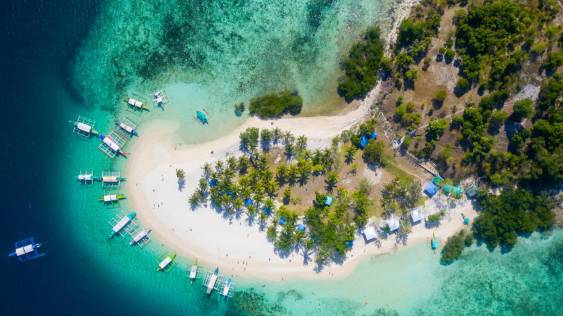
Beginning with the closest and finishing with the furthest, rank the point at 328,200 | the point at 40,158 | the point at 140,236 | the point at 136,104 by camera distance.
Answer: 1. the point at 328,200
2. the point at 136,104
3. the point at 40,158
4. the point at 140,236

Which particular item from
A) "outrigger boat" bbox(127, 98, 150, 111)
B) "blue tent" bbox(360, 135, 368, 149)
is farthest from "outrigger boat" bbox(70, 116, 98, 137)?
"blue tent" bbox(360, 135, 368, 149)

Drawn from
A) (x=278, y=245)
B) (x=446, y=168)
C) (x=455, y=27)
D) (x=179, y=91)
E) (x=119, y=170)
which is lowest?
(x=278, y=245)

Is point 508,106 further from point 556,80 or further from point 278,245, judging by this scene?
point 278,245

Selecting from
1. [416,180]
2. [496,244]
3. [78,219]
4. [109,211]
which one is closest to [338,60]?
[416,180]

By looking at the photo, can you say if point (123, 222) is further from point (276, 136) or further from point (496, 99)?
point (496, 99)

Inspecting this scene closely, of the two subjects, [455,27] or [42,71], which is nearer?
[455,27]

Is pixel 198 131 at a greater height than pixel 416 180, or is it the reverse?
pixel 198 131

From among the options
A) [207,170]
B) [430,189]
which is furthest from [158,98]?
[430,189]
